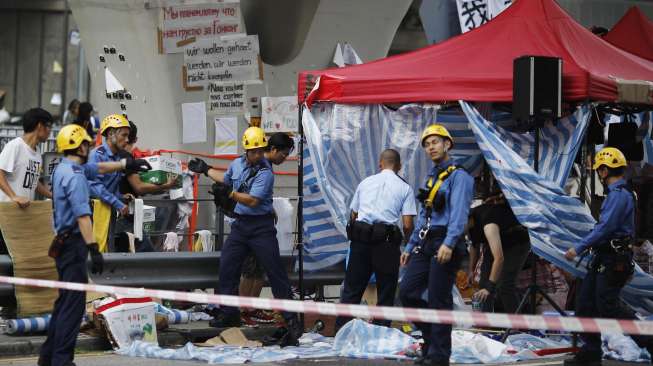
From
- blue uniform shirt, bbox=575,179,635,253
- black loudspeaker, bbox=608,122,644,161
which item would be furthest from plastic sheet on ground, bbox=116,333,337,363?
black loudspeaker, bbox=608,122,644,161

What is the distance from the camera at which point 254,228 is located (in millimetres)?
11953

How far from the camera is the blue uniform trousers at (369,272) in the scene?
465 inches

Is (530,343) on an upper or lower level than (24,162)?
lower

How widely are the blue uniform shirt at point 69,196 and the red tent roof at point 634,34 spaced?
9004 mm

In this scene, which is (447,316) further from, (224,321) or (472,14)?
(472,14)

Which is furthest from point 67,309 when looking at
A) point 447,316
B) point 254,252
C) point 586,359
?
point 586,359

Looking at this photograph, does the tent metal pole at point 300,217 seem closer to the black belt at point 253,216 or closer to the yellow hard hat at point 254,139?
the black belt at point 253,216

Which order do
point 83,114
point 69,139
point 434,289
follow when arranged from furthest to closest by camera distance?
point 83,114, point 434,289, point 69,139

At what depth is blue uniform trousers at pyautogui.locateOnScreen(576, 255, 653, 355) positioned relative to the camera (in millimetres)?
10953

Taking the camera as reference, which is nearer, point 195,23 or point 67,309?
point 67,309

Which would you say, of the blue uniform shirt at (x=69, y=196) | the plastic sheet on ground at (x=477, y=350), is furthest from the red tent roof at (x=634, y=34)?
the blue uniform shirt at (x=69, y=196)

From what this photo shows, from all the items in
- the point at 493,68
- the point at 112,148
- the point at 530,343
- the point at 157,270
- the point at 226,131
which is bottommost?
the point at 530,343

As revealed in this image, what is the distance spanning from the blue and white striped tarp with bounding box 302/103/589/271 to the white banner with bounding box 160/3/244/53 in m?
3.58

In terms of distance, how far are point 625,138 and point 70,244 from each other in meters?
7.19
